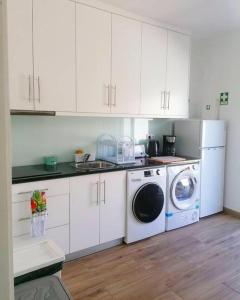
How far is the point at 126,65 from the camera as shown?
9.21ft

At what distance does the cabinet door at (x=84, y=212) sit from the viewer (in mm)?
2365

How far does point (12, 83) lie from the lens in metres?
2.14

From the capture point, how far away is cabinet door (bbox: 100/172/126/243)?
2.54 metres

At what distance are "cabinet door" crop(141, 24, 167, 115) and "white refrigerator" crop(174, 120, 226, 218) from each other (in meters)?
0.57

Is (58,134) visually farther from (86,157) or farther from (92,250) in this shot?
(92,250)

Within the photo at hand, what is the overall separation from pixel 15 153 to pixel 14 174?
0.43 m

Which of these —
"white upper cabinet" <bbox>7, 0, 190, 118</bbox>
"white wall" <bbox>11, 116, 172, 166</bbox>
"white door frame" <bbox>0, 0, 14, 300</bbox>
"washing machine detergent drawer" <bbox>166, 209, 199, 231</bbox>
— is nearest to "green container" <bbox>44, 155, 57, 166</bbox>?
"white wall" <bbox>11, 116, 172, 166</bbox>

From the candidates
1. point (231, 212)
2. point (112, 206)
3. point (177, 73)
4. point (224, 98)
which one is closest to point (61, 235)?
point (112, 206)

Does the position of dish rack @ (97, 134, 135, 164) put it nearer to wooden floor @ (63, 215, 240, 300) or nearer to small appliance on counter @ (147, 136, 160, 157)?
small appliance on counter @ (147, 136, 160, 157)

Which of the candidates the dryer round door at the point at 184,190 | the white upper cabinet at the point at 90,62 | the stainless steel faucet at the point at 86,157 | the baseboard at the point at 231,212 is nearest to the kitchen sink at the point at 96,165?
the stainless steel faucet at the point at 86,157

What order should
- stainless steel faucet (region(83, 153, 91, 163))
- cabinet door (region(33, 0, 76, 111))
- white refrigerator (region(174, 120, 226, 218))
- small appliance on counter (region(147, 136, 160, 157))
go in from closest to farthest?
cabinet door (region(33, 0, 76, 111)) < stainless steel faucet (region(83, 153, 91, 163)) < white refrigerator (region(174, 120, 226, 218)) < small appliance on counter (region(147, 136, 160, 157))

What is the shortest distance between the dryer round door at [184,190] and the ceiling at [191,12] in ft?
5.94

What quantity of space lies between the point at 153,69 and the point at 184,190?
1.55m

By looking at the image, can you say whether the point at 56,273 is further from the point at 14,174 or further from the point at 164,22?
the point at 164,22
